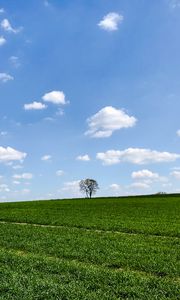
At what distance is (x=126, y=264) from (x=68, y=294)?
5.57 m

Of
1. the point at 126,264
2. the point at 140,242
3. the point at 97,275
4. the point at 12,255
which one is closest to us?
the point at 97,275

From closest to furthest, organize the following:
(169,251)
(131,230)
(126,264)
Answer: (126,264)
(169,251)
(131,230)

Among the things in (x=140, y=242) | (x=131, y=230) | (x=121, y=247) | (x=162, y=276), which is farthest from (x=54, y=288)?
(x=131, y=230)

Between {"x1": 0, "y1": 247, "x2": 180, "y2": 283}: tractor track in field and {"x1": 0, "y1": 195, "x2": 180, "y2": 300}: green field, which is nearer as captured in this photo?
{"x1": 0, "y1": 195, "x2": 180, "y2": 300}: green field

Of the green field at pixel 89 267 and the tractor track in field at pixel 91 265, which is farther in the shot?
the tractor track in field at pixel 91 265

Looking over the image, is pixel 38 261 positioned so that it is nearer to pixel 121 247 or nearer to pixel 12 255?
pixel 12 255

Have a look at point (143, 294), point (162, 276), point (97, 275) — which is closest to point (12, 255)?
point (97, 275)

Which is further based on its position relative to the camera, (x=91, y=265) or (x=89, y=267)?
(x=91, y=265)

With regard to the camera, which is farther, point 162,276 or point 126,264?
point 126,264


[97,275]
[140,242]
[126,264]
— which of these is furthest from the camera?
[140,242]

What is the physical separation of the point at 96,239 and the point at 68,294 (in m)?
13.2

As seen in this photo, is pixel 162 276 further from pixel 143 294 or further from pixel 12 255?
pixel 12 255

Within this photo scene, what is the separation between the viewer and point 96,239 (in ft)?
85.9

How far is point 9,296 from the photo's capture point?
1300 centimetres
